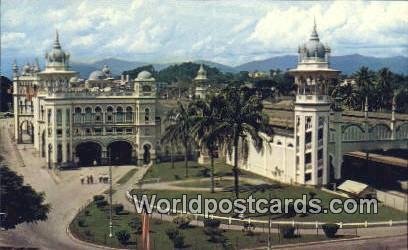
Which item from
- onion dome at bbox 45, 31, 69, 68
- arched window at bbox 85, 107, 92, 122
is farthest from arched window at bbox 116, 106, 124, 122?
onion dome at bbox 45, 31, 69, 68

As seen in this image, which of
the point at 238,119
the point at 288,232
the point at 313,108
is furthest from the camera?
the point at 238,119

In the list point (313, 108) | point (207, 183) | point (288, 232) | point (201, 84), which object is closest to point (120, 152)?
point (201, 84)

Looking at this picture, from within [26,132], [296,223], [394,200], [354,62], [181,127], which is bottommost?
[296,223]

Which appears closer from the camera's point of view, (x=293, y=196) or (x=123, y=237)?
(x=123, y=237)

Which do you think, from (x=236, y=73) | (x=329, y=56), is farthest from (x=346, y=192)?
(x=236, y=73)

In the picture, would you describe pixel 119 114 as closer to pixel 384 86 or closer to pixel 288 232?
pixel 288 232

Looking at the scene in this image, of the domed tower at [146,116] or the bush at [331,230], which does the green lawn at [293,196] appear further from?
the domed tower at [146,116]

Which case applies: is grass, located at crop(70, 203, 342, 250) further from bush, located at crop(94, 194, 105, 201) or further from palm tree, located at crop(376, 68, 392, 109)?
palm tree, located at crop(376, 68, 392, 109)

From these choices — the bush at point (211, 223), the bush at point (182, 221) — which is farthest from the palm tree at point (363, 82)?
the bush at point (182, 221)
